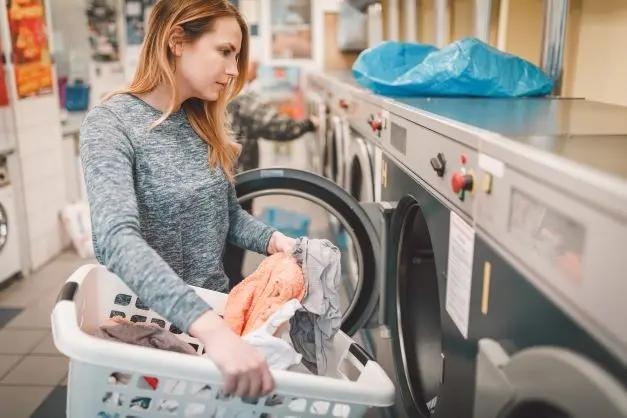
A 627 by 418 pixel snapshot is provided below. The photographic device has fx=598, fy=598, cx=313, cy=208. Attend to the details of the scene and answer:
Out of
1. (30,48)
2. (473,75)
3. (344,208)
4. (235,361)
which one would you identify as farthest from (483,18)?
(30,48)

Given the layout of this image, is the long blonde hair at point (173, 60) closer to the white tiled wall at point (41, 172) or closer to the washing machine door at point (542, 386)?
the washing machine door at point (542, 386)

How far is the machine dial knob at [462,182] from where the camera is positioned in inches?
40.4

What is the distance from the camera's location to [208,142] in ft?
4.92

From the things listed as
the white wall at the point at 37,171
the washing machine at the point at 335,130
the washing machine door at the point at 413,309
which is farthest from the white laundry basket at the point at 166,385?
the white wall at the point at 37,171

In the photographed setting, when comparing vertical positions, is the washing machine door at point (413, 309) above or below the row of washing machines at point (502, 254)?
below

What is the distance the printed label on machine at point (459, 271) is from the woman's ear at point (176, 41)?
72cm

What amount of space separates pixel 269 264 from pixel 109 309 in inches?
14.5

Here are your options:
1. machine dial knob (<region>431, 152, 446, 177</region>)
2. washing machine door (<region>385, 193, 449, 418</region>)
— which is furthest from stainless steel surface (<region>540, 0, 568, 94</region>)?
machine dial knob (<region>431, 152, 446, 177</region>)

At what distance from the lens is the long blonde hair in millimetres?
1348

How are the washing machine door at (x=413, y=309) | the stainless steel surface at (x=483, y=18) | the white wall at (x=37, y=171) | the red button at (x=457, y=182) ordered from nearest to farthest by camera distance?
the red button at (x=457, y=182) → the washing machine door at (x=413, y=309) → the stainless steel surface at (x=483, y=18) → the white wall at (x=37, y=171)

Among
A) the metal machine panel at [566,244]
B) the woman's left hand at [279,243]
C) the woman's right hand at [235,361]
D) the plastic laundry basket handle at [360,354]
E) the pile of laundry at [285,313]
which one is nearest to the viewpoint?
the metal machine panel at [566,244]

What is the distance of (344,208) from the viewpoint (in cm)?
205

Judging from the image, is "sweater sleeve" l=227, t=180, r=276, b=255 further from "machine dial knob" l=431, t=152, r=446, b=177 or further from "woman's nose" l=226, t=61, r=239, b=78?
"machine dial knob" l=431, t=152, r=446, b=177

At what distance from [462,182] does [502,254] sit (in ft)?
0.60
